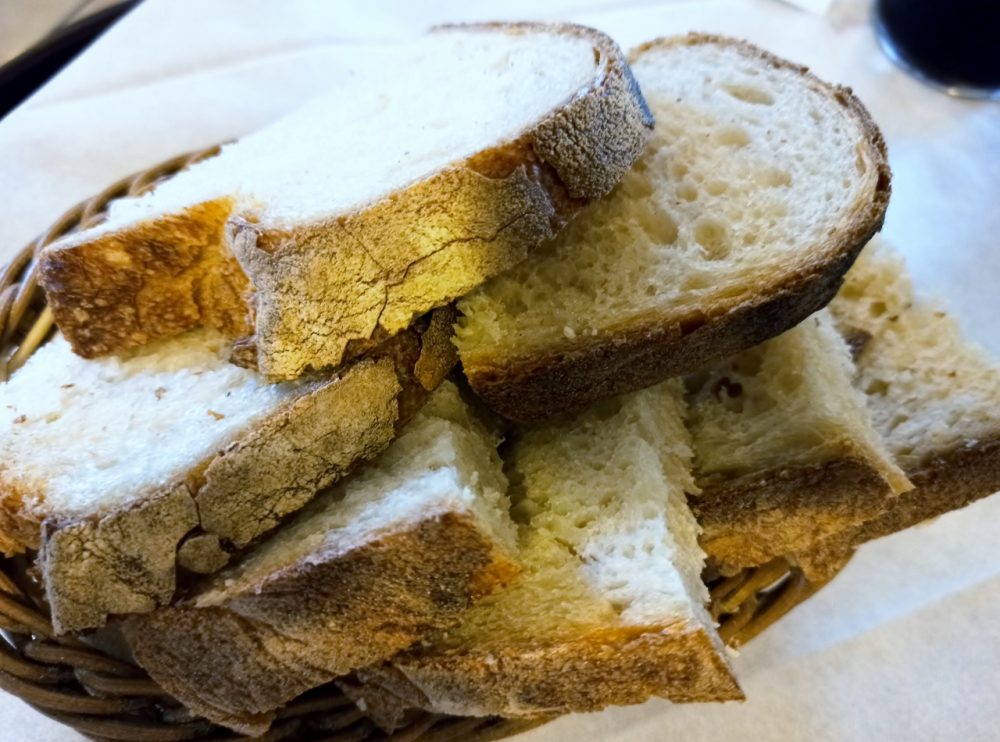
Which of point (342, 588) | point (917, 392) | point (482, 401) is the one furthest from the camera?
point (917, 392)

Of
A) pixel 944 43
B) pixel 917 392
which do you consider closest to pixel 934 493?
pixel 917 392

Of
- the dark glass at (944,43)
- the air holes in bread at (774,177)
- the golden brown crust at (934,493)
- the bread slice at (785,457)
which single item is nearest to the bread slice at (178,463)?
the bread slice at (785,457)

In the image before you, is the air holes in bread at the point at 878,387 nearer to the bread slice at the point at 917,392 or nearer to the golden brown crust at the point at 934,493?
the bread slice at the point at 917,392

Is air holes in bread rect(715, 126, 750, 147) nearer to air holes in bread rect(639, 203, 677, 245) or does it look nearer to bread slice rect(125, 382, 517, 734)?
air holes in bread rect(639, 203, 677, 245)

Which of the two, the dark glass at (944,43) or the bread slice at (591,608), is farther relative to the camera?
the dark glass at (944,43)

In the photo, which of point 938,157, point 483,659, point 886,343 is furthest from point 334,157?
point 938,157

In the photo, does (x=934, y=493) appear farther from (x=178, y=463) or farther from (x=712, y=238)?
(x=178, y=463)
